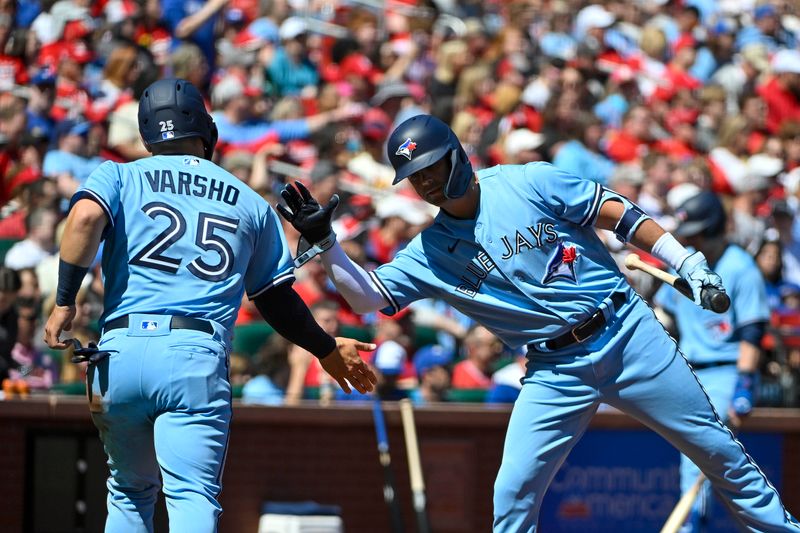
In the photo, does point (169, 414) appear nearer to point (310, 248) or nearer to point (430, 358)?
point (310, 248)

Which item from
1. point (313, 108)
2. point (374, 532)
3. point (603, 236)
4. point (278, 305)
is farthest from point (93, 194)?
point (313, 108)

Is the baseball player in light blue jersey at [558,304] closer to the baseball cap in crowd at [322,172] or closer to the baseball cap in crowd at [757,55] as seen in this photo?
the baseball cap in crowd at [322,172]

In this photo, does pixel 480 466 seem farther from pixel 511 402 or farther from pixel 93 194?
pixel 93 194

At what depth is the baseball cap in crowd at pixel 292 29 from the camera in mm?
11859

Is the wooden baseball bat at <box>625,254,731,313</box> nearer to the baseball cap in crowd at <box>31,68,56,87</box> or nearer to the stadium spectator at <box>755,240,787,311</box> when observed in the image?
the stadium spectator at <box>755,240,787,311</box>

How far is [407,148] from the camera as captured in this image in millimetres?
4984

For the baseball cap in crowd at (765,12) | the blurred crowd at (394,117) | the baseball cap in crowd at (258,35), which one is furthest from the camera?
the baseball cap in crowd at (765,12)

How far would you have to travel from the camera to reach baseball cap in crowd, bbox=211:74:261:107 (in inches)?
421

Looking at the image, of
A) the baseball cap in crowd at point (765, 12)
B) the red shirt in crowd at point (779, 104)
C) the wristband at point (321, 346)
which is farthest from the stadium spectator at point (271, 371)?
the baseball cap in crowd at point (765, 12)

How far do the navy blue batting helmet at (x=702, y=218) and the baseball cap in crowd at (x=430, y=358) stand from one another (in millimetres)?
1897

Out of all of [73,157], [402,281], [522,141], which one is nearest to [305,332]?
[402,281]

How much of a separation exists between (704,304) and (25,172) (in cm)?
611

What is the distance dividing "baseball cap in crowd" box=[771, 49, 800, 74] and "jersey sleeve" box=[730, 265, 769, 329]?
6614mm

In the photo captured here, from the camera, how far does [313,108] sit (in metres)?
11.4
